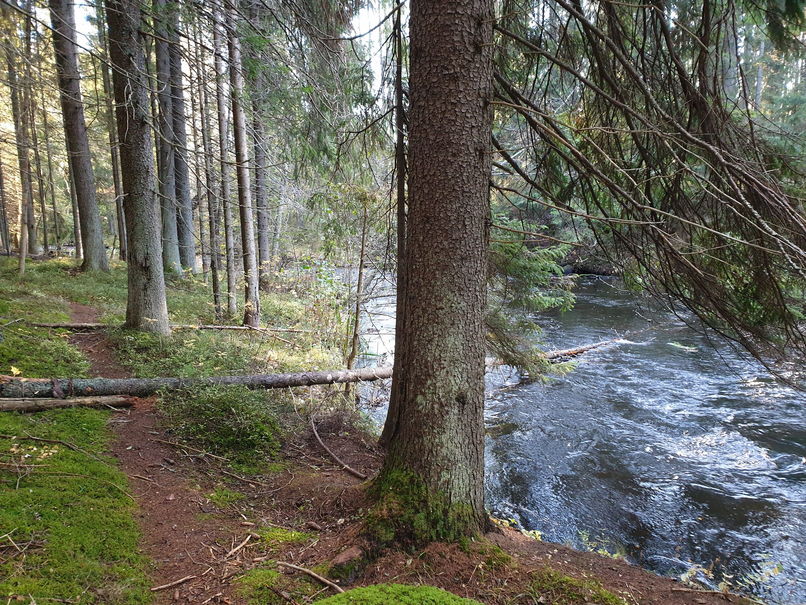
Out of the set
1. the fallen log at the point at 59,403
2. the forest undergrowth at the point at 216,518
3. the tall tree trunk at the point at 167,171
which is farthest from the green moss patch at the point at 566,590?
the tall tree trunk at the point at 167,171

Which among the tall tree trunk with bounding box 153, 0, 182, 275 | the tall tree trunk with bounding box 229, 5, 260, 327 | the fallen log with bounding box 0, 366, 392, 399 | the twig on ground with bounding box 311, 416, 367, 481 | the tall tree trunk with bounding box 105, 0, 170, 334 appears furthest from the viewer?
the tall tree trunk with bounding box 153, 0, 182, 275

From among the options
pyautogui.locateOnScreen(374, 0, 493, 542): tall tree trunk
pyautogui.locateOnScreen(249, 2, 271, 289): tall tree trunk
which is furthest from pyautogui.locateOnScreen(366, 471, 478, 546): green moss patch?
pyautogui.locateOnScreen(249, 2, 271, 289): tall tree trunk

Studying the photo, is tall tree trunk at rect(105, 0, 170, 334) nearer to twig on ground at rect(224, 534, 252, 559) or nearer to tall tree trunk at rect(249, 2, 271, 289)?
tall tree trunk at rect(249, 2, 271, 289)

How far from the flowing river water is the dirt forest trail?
3.43 m

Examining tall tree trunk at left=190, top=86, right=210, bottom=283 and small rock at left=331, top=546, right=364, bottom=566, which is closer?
small rock at left=331, top=546, right=364, bottom=566

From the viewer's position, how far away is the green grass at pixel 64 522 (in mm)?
2178

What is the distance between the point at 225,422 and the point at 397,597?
3.40 metres

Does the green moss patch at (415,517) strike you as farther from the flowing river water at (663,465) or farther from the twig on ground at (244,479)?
the flowing river water at (663,465)

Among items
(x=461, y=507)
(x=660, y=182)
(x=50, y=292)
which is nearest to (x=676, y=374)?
(x=660, y=182)

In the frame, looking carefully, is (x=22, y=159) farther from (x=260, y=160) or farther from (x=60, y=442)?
(x=60, y=442)

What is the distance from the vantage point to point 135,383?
16.4 feet

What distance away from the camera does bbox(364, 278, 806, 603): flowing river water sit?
4512 millimetres

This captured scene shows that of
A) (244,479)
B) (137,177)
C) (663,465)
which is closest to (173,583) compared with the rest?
(244,479)

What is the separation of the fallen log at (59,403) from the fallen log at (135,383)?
0.31 ft
